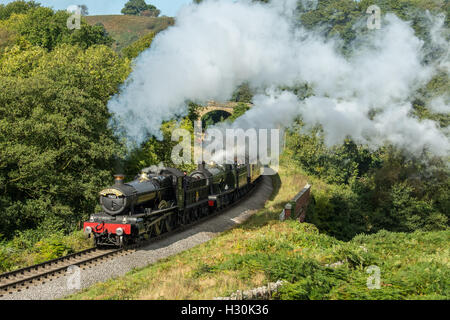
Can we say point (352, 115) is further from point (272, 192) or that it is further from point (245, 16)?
point (272, 192)

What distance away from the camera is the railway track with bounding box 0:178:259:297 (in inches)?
605

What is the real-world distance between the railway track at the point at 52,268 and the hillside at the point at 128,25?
15297 centimetres

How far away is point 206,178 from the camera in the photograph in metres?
29.4

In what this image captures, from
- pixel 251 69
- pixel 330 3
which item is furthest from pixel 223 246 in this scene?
pixel 330 3

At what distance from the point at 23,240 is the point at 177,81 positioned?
12638 millimetres

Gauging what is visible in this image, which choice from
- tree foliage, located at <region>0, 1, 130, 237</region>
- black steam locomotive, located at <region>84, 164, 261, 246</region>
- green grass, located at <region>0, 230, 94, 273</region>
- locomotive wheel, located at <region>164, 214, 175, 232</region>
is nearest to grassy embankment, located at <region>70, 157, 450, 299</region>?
black steam locomotive, located at <region>84, 164, 261, 246</region>

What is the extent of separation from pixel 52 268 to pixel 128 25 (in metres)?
175

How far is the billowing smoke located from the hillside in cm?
14761

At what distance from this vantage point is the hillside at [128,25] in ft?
555

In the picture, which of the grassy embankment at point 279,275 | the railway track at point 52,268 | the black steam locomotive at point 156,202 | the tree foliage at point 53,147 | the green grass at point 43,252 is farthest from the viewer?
the tree foliage at point 53,147

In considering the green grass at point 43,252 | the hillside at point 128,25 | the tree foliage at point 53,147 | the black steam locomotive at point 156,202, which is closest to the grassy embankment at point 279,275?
the black steam locomotive at point 156,202

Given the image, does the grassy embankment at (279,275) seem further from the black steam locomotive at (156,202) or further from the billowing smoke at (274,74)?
the billowing smoke at (274,74)

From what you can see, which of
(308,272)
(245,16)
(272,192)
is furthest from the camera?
(272,192)

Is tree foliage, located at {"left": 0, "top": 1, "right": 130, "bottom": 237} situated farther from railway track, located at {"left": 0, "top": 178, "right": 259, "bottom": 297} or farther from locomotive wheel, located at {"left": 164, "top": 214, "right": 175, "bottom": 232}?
railway track, located at {"left": 0, "top": 178, "right": 259, "bottom": 297}
